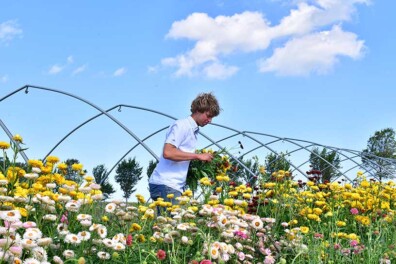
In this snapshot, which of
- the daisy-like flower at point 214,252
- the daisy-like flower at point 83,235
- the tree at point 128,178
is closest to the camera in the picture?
the daisy-like flower at point 214,252

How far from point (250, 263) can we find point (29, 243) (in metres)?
1.24

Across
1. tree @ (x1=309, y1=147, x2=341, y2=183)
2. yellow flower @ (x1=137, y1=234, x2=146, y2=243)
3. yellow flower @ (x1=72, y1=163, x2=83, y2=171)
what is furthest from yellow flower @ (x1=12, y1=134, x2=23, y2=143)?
tree @ (x1=309, y1=147, x2=341, y2=183)

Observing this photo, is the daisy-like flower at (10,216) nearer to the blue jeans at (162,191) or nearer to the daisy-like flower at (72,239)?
the daisy-like flower at (72,239)

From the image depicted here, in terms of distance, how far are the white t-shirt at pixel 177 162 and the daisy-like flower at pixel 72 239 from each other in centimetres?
178

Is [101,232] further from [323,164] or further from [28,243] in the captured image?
[323,164]

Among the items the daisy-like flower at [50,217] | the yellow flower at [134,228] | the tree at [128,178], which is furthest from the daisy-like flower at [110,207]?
the tree at [128,178]

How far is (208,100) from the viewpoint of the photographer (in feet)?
16.0

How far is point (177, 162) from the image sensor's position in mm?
4789

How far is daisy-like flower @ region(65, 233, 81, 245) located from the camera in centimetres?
295

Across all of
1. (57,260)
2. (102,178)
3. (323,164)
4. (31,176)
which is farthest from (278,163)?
(323,164)

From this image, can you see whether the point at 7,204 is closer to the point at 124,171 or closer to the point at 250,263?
the point at 250,263

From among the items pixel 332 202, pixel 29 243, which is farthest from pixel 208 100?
pixel 29 243

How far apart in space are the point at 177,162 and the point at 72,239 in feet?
6.29

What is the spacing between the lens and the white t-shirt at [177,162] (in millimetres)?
4688
